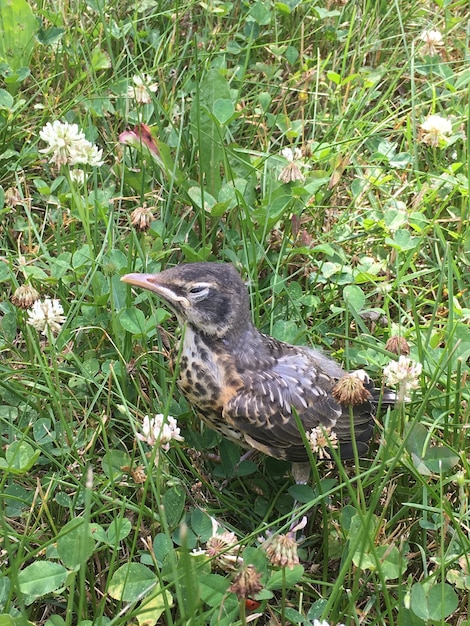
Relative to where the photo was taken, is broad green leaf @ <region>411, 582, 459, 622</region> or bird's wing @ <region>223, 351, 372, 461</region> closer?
broad green leaf @ <region>411, 582, 459, 622</region>

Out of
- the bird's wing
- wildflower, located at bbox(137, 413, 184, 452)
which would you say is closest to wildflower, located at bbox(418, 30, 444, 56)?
the bird's wing

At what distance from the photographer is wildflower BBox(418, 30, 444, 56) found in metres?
4.56

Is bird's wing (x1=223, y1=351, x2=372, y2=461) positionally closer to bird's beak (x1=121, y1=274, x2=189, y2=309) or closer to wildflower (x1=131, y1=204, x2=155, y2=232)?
bird's beak (x1=121, y1=274, x2=189, y2=309)

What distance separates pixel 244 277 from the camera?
3480 mm

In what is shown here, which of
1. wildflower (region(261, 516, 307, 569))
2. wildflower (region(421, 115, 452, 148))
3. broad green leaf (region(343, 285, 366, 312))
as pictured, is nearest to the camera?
wildflower (region(261, 516, 307, 569))

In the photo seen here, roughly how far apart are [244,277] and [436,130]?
1421mm

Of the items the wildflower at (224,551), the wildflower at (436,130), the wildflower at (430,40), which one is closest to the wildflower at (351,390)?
the wildflower at (224,551)

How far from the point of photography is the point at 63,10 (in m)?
4.38

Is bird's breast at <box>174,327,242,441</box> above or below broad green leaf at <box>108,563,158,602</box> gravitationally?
above

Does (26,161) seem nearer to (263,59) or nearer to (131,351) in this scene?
(131,351)

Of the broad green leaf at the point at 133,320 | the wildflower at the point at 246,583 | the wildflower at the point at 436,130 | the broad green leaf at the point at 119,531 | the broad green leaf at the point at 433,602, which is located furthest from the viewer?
the wildflower at the point at 436,130

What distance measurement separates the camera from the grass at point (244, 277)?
247 centimetres

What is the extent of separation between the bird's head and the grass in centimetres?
24

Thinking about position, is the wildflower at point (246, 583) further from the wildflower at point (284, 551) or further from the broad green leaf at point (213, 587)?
the broad green leaf at point (213, 587)
